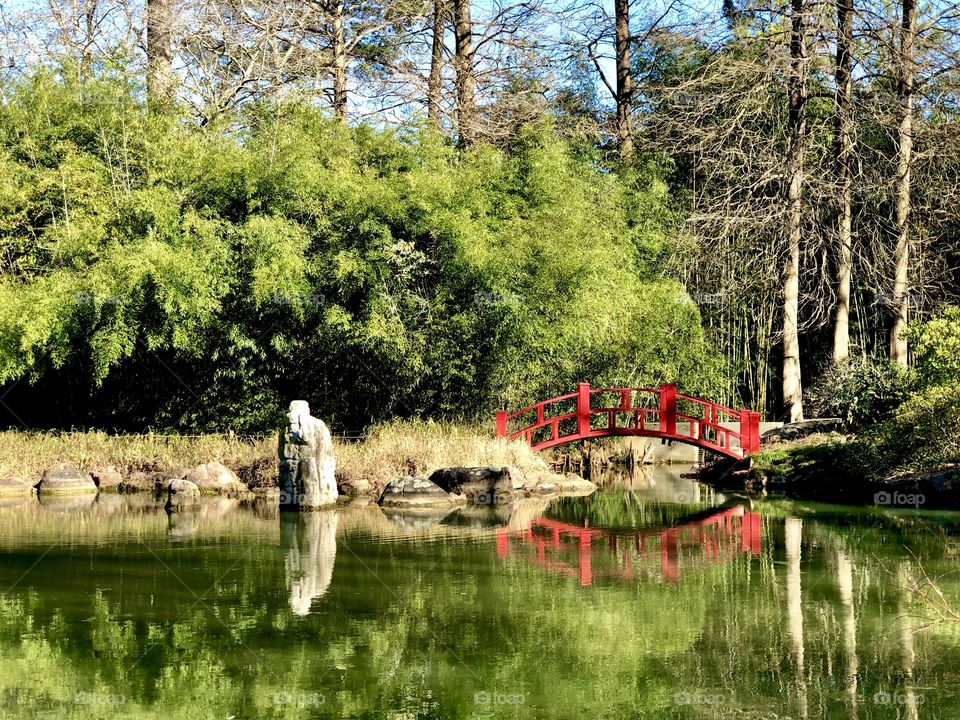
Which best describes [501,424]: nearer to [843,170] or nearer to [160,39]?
[843,170]

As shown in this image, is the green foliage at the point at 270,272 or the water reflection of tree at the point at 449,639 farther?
the green foliage at the point at 270,272

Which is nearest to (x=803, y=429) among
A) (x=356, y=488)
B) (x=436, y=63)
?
(x=356, y=488)

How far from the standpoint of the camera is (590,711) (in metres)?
6.88

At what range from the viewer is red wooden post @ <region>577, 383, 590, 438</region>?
20.1 metres

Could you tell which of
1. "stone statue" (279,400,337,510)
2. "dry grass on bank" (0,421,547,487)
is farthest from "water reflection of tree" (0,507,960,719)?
"dry grass on bank" (0,421,547,487)

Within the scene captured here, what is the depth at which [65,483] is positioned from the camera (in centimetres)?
1853

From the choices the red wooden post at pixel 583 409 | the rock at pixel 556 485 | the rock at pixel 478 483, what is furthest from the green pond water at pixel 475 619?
the red wooden post at pixel 583 409

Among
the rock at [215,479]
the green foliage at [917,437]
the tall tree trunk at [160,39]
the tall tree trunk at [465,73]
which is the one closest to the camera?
the green foliage at [917,437]

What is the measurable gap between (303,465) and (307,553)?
4135 millimetres

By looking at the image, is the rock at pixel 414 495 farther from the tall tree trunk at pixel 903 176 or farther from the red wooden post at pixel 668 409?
the tall tree trunk at pixel 903 176

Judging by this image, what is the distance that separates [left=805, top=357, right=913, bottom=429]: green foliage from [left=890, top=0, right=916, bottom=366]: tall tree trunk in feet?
5.67

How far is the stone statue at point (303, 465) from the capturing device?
16.4 meters

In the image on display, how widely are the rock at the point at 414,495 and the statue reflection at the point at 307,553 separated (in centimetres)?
114

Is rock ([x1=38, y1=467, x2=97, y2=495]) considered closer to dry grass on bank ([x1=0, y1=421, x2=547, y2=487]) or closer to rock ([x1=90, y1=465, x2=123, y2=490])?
rock ([x1=90, y1=465, x2=123, y2=490])
